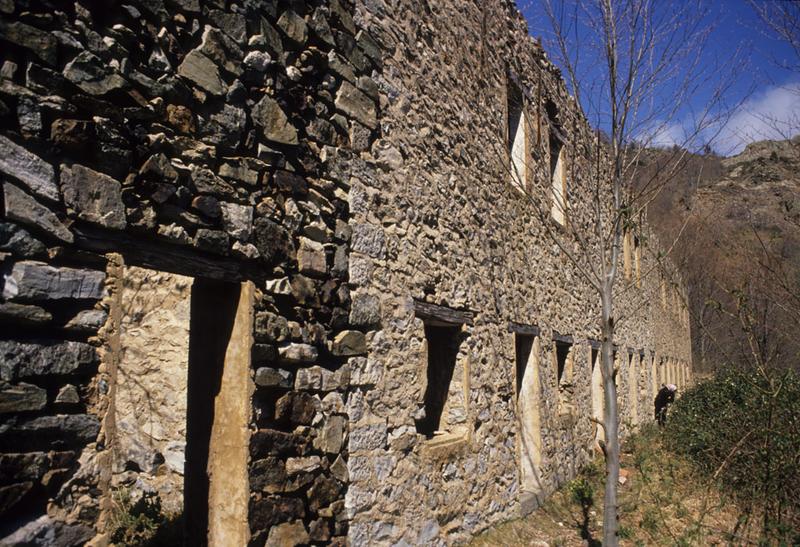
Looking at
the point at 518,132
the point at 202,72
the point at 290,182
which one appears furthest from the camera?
the point at 518,132

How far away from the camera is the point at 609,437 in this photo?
504 cm

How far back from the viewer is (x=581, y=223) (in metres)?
9.66

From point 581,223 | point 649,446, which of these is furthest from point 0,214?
point 649,446

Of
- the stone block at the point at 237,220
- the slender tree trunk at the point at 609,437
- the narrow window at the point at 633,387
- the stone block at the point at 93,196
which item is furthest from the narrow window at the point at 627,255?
the stone block at the point at 93,196

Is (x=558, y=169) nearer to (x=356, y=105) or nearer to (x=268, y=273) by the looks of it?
(x=356, y=105)

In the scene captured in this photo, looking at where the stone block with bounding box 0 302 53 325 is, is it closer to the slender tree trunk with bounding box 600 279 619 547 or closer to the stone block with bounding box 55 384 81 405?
the stone block with bounding box 55 384 81 405

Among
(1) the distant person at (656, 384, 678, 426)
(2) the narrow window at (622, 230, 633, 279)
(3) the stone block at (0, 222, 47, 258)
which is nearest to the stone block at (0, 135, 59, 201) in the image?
(3) the stone block at (0, 222, 47, 258)

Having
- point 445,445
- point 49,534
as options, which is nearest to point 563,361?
point 445,445

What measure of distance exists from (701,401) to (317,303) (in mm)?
9621

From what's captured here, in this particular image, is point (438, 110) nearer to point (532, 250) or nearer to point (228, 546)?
point (532, 250)

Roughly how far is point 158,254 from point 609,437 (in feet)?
12.6

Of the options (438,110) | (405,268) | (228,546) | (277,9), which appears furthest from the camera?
(438,110)

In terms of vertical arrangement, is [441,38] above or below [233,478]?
above

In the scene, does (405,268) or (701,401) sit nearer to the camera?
(405,268)
